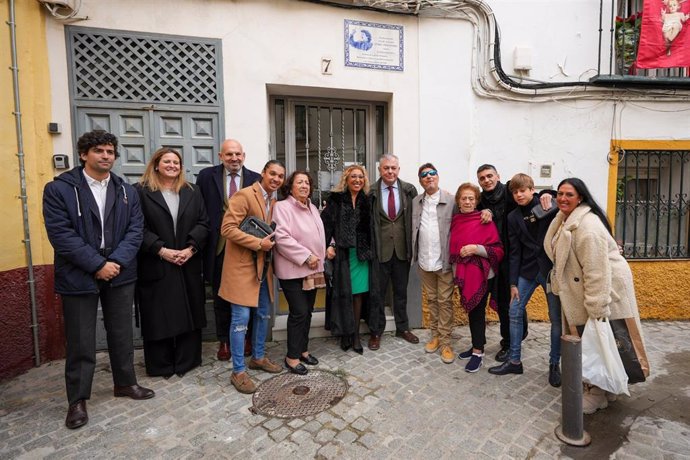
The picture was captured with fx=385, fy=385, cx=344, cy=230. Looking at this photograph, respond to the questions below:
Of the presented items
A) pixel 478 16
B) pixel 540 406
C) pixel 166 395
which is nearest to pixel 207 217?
pixel 166 395

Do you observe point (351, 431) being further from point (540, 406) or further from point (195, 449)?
point (540, 406)

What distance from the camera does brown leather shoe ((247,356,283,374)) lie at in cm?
375

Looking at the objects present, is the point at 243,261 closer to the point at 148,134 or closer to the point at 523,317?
the point at 148,134

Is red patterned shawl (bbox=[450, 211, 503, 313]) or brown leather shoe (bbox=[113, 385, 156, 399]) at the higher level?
red patterned shawl (bbox=[450, 211, 503, 313])

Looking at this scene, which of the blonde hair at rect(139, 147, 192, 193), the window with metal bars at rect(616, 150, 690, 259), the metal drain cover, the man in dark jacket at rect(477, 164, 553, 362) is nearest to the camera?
the metal drain cover

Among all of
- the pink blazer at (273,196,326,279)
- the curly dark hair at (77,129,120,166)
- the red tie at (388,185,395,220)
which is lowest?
the pink blazer at (273,196,326,279)

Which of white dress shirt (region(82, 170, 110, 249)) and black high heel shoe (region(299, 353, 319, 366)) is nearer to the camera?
Answer: white dress shirt (region(82, 170, 110, 249))

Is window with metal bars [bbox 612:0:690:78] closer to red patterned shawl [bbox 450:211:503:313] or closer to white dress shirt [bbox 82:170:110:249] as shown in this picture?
red patterned shawl [bbox 450:211:503:313]

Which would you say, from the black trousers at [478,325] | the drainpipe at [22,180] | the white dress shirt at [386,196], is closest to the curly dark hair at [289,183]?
the white dress shirt at [386,196]

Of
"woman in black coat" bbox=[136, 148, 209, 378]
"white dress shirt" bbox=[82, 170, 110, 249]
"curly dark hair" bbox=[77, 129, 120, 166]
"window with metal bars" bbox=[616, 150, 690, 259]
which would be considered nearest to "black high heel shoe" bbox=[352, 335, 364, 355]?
"woman in black coat" bbox=[136, 148, 209, 378]

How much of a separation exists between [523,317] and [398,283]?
133 centimetres

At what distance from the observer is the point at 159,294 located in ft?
11.5

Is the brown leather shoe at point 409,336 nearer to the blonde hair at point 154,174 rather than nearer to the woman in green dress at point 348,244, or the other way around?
the woman in green dress at point 348,244

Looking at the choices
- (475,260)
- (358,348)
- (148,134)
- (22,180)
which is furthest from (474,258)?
(22,180)
